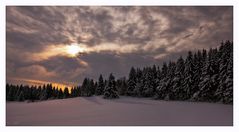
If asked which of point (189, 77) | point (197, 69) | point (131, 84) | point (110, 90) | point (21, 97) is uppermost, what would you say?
point (197, 69)

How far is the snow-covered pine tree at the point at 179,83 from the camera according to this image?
31.7 m

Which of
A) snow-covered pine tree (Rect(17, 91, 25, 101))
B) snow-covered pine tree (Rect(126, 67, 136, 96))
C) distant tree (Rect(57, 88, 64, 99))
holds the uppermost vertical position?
snow-covered pine tree (Rect(126, 67, 136, 96))

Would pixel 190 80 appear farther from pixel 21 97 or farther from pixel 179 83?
pixel 21 97

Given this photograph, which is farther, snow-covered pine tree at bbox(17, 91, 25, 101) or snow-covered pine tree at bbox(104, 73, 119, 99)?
snow-covered pine tree at bbox(17, 91, 25, 101)

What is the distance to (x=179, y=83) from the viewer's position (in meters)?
33.1

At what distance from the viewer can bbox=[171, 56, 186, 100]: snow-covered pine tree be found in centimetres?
3167

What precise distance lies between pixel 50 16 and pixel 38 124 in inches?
309

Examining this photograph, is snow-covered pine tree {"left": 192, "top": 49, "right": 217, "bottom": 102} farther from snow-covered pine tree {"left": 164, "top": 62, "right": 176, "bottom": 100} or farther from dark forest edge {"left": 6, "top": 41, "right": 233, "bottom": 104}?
snow-covered pine tree {"left": 164, "top": 62, "right": 176, "bottom": 100}

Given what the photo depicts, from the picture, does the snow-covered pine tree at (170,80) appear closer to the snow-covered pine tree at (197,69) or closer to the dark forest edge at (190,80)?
the dark forest edge at (190,80)

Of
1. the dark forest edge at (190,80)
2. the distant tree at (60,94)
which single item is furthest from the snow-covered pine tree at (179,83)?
the distant tree at (60,94)

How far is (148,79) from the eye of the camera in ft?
139

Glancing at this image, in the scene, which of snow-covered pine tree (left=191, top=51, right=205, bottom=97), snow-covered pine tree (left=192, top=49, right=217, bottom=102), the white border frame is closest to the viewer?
the white border frame

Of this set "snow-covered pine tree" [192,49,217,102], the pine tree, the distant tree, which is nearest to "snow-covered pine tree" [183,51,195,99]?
"snow-covered pine tree" [192,49,217,102]
